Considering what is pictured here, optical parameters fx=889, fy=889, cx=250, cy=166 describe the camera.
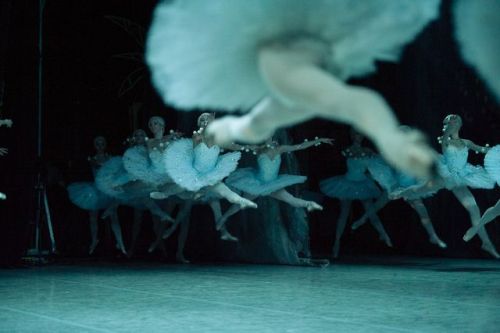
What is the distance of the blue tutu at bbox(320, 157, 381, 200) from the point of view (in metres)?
10.7

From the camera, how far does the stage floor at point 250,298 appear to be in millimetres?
5089

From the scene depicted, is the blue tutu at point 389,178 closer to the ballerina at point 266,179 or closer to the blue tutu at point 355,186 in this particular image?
the blue tutu at point 355,186

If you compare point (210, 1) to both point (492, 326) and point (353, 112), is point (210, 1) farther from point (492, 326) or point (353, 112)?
point (492, 326)

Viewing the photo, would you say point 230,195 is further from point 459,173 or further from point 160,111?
point 160,111

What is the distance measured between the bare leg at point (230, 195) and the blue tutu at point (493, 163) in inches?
92.0

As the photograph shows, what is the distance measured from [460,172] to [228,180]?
2.44 m

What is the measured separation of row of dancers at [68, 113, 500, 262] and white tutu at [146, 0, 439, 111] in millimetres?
5162

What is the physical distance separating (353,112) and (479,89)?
27.0 feet

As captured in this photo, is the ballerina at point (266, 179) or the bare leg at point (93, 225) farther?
the bare leg at point (93, 225)

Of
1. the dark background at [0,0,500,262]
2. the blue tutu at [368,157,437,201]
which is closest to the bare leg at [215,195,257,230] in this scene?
the dark background at [0,0,500,262]

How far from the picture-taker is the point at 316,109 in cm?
262

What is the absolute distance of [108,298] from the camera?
21.0ft

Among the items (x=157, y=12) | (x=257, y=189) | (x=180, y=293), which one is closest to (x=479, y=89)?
(x=257, y=189)

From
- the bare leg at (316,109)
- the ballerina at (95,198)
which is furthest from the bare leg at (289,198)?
the bare leg at (316,109)
